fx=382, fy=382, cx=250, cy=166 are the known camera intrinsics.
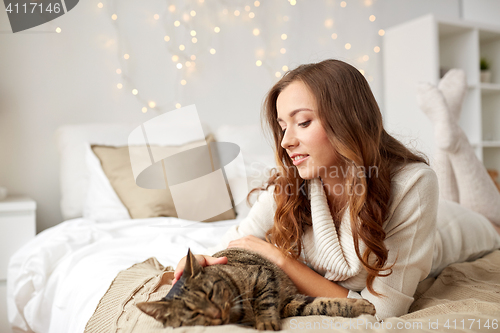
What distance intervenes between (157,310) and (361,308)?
0.45m

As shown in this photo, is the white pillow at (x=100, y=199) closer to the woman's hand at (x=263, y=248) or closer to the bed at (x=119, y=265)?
the bed at (x=119, y=265)

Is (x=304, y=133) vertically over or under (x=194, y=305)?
over

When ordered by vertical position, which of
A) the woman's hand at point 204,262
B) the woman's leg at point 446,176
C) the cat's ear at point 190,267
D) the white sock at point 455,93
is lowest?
the woman's leg at point 446,176

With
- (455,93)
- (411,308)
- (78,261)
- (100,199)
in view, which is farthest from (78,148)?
(455,93)

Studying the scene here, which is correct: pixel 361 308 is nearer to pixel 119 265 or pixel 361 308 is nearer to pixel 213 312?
pixel 213 312

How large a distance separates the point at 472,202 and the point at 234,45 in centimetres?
175

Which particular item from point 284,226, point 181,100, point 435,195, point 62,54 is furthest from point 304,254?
point 62,54

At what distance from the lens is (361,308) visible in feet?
2.81

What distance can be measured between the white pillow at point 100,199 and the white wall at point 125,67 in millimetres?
405

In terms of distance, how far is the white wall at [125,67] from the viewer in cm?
213

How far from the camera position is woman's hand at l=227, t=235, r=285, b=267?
0.99 metres

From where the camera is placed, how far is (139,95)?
2396 mm

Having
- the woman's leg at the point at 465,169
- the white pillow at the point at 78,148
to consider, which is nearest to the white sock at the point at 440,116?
the woman's leg at the point at 465,169

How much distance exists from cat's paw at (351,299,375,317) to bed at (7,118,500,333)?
64 millimetres
